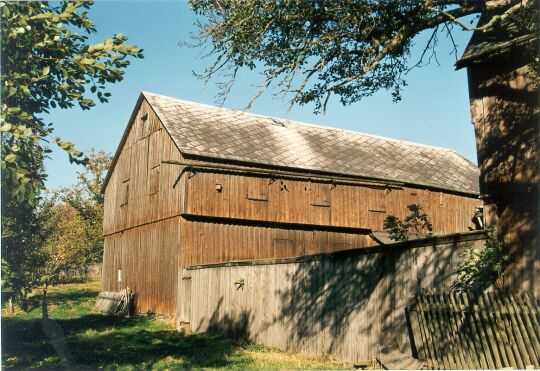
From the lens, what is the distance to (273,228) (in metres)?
25.0

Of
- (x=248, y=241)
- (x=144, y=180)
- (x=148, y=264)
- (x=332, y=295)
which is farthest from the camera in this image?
(x=144, y=180)

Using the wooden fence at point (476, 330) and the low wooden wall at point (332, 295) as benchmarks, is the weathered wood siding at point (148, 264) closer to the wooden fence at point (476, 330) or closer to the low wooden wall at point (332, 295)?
the low wooden wall at point (332, 295)

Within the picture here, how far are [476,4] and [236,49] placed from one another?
621 centimetres

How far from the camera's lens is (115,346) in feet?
48.6

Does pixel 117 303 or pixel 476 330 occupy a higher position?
pixel 476 330

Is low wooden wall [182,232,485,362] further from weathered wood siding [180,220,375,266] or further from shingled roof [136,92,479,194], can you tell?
shingled roof [136,92,479,194]

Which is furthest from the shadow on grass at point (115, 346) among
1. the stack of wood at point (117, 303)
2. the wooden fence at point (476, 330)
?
the wooden fence at point (476, 330)

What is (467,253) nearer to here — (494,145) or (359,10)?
(494,145)

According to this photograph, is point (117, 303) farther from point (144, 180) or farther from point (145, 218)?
point (144, 180)

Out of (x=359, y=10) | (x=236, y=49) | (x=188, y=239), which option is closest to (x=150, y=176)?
(x=188, y=239)

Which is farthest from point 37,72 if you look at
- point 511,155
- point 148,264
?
point 148,264

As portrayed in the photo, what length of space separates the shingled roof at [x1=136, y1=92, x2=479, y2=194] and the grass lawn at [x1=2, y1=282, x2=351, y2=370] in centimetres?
799

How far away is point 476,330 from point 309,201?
16.7m

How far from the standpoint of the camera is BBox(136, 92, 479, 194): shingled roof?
2477cm
